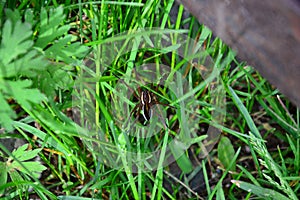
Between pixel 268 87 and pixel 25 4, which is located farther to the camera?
pixel 268 87

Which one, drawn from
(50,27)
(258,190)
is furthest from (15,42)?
(258,190)

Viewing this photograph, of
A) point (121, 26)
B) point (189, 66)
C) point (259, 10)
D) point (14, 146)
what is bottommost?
point (14, 146)

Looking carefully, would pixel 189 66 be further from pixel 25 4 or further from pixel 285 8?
pixel 285 8

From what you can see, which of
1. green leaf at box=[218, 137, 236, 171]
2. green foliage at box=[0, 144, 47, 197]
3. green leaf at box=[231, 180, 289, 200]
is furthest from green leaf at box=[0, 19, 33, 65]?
green leaf at box=[218, 137, 236, 171]

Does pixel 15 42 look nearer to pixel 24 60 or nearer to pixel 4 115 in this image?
pixel 24 60

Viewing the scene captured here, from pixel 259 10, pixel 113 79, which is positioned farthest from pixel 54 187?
pixel 259 10

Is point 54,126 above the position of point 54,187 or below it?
above

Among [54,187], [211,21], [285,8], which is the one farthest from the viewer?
[54,187]
